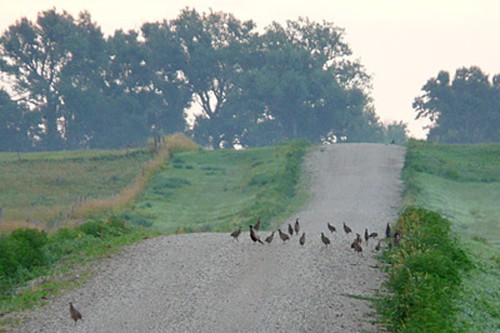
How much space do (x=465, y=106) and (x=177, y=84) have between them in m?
29.9

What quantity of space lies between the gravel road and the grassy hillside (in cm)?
209

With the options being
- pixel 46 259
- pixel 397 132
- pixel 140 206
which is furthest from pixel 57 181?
pixel 397 132

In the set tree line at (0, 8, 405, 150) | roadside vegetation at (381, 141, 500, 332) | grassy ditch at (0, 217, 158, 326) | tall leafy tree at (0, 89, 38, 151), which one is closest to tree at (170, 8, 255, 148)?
tree line at (0, 8, 405, 150)

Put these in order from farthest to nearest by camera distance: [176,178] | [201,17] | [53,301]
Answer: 1. [201,17]
2. [176,178]
3. [53,301]

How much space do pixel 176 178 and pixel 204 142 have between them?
194ft

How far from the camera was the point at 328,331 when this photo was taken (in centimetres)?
1841

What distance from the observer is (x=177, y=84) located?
11462 cm

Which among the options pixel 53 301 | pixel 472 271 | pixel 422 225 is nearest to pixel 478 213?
pixel 422 225

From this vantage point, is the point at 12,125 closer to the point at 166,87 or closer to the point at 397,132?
the point at 166,87

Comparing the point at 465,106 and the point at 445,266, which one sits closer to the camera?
the point at 445,266

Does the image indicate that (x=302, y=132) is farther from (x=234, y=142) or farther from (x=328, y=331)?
(x=328, y=331)

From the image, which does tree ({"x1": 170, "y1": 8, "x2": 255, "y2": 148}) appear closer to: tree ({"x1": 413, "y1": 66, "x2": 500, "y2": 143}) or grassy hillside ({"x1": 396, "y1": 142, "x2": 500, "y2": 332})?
tree ({"x1": 413, "y1": 66, "x2": 500, "y2": 143})

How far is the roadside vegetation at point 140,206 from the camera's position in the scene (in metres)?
25.1

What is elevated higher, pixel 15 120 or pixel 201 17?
pixel 201 17
